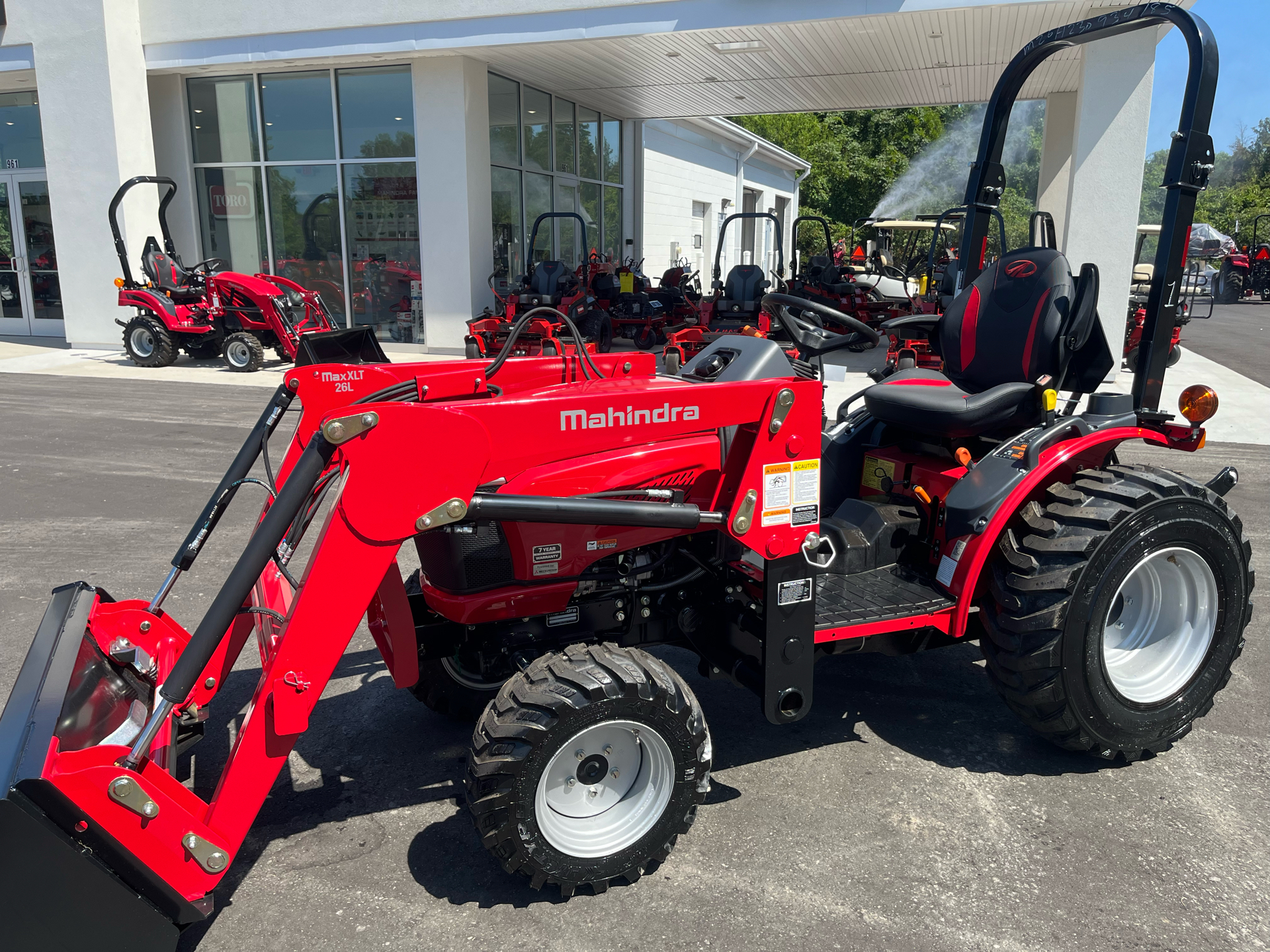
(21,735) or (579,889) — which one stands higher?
(21,735)

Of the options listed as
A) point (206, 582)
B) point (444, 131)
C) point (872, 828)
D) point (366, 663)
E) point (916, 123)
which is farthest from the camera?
point (916, 123)

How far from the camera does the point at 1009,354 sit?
3.64 meters

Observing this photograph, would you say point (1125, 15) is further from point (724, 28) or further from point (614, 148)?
point (614, 148)

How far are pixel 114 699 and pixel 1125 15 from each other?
3.65 m

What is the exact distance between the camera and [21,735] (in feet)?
6.57

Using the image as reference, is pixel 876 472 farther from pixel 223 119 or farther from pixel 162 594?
pixel 223 119

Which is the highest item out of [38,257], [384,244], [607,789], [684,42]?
[684,42]

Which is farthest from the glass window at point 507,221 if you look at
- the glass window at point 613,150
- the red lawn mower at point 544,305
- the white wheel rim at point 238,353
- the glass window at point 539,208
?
the glass window at point 613,150

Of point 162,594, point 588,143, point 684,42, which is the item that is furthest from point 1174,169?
point 588,143

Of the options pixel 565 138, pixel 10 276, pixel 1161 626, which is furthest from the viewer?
pixel 565 138

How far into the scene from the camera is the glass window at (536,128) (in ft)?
50.4

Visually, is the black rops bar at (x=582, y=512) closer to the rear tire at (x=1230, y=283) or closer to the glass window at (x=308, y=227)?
the glass window at (x=308, y=227)

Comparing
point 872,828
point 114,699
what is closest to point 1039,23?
point 872,828

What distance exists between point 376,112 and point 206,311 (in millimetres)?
4017
